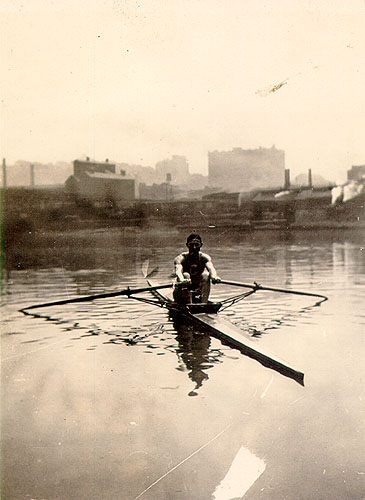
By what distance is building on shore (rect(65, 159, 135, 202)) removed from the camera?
3794 centimetres

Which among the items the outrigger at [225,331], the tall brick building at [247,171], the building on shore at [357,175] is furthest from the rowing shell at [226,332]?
the tall brick building at [247,171]

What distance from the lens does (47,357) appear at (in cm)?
713

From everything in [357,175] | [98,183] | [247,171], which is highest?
[247,171]

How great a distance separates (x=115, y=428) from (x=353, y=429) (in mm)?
2076

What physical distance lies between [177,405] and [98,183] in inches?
1342

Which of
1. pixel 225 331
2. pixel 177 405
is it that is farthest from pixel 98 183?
pixel 177 405

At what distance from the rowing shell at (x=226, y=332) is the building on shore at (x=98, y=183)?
29.3 m

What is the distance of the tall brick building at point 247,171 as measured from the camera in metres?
34.2

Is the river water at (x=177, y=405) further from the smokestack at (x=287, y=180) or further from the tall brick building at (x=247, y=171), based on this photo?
the smokestack at (x=287, y=180)

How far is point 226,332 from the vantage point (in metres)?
6.96

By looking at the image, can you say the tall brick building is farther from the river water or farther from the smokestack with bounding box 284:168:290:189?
the river water

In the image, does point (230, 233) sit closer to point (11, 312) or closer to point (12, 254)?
point (12, 254)

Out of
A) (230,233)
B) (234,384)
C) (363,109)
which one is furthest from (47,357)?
(230,233)

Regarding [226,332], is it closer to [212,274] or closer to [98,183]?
[212,274]
